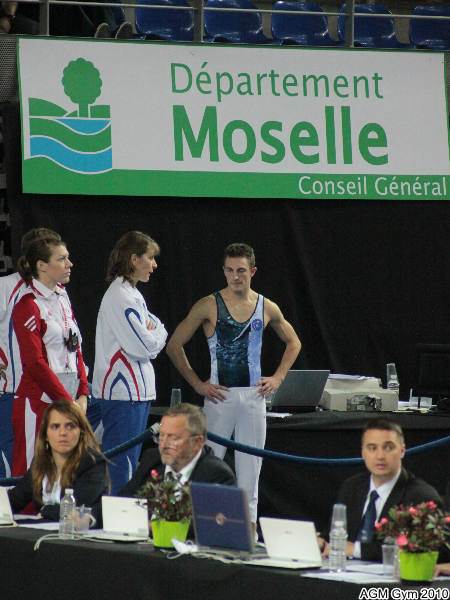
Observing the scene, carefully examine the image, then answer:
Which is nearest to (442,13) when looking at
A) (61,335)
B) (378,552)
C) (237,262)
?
(237,262)

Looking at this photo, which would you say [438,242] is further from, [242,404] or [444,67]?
[242,404]

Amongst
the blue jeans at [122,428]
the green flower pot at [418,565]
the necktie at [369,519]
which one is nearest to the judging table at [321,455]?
the blue jeans at [122,428]

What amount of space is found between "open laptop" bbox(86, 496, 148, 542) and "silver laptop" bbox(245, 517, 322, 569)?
0.62 meters

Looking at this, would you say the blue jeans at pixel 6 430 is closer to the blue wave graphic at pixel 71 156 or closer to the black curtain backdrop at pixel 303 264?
the black curtain backdrop at pixel 303 264

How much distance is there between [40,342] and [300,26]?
201 inches

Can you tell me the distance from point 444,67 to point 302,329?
218 centimetres

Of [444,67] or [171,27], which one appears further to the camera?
[171,27]

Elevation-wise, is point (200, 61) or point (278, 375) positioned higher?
point (200, 61)

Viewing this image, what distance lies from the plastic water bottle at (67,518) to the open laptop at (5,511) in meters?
0.30

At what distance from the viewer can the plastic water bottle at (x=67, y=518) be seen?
4.82 metres

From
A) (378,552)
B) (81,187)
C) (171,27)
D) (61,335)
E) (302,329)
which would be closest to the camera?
(378,552)

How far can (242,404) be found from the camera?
289 inches

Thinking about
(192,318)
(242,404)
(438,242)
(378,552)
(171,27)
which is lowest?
(378,552)

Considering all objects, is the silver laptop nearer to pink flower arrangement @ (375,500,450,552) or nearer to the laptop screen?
pink flower arrangement @ (375,500,450,552)
